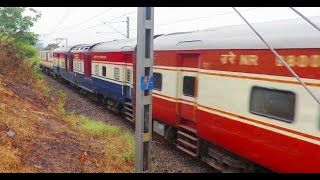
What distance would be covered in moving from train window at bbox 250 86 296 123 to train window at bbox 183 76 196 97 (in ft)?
7.94

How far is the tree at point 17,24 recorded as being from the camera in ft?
69.6

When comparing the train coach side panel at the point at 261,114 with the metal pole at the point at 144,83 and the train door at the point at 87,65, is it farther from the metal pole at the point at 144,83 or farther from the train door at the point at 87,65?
the train door at the point at 87,65

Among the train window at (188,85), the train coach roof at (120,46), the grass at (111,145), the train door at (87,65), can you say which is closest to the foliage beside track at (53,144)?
the grass at (111,145)

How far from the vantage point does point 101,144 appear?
10305mm

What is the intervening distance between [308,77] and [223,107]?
2.31 meters

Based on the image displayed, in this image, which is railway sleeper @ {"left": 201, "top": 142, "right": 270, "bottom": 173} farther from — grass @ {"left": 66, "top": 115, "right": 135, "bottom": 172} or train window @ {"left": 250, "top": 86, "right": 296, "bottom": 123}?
grass @ {"left": 66, "top": 115, "right": 135, "bottom": 172}

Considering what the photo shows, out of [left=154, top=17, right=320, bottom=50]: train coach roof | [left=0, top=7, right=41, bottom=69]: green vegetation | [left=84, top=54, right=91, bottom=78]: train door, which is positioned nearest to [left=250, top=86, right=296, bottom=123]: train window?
[left=154, top=17, right=320, bottom=50]: train coach roof

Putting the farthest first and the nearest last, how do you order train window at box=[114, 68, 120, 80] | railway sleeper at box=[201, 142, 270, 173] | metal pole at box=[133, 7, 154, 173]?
train window at box=[114, 68, 120, 80] < railway sleeper at box=[201, 142, 270, 173] < metal pole at box=[133, 7, 154, 173]

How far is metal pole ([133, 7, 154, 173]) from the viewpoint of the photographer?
23.1 ft

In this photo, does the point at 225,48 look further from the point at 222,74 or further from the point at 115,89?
the point at 115,89

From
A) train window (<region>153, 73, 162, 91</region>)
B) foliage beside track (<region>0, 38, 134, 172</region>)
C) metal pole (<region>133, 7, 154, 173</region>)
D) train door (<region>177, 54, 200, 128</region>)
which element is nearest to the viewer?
metal pole (<region>133, 7, 154, 173</region>)

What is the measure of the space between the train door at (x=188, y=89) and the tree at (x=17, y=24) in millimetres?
15537

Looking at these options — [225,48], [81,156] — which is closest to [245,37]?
[225,48]

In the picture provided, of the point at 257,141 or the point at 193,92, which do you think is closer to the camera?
the point at 257,141
